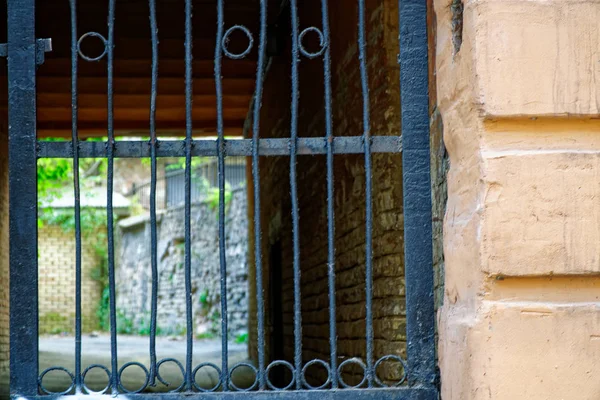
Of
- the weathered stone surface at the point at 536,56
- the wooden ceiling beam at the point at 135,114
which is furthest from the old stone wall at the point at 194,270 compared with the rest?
the weathered stone surface at the point at 536,56

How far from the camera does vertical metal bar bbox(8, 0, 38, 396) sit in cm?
264

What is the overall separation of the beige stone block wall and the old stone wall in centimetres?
1539

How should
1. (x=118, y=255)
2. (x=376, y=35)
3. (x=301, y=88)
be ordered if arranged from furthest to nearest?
(x=118, y=255) < (x=301, y=88) < (x=376, y=35)

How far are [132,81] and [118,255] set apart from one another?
56.0 ft

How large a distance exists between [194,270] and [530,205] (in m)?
18.3

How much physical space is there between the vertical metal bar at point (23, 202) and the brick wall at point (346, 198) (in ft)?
8.99

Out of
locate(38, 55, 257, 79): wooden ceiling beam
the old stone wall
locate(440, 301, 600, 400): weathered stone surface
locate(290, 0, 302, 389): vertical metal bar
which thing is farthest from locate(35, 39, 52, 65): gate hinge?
the old stone wall

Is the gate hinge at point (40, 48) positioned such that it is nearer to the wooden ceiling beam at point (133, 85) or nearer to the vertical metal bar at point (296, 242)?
the vertical metal bar at point (296, 242)

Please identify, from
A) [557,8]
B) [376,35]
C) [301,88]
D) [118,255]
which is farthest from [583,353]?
[118,255]

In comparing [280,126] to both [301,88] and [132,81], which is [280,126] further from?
[132,81]

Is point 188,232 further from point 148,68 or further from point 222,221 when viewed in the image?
point 148,68

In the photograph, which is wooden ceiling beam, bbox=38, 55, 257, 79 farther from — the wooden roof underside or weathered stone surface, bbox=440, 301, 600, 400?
weathered stone surface, bbox=440, 301, 600, 400

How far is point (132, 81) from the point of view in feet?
27.5

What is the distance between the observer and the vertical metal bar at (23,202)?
264cm
